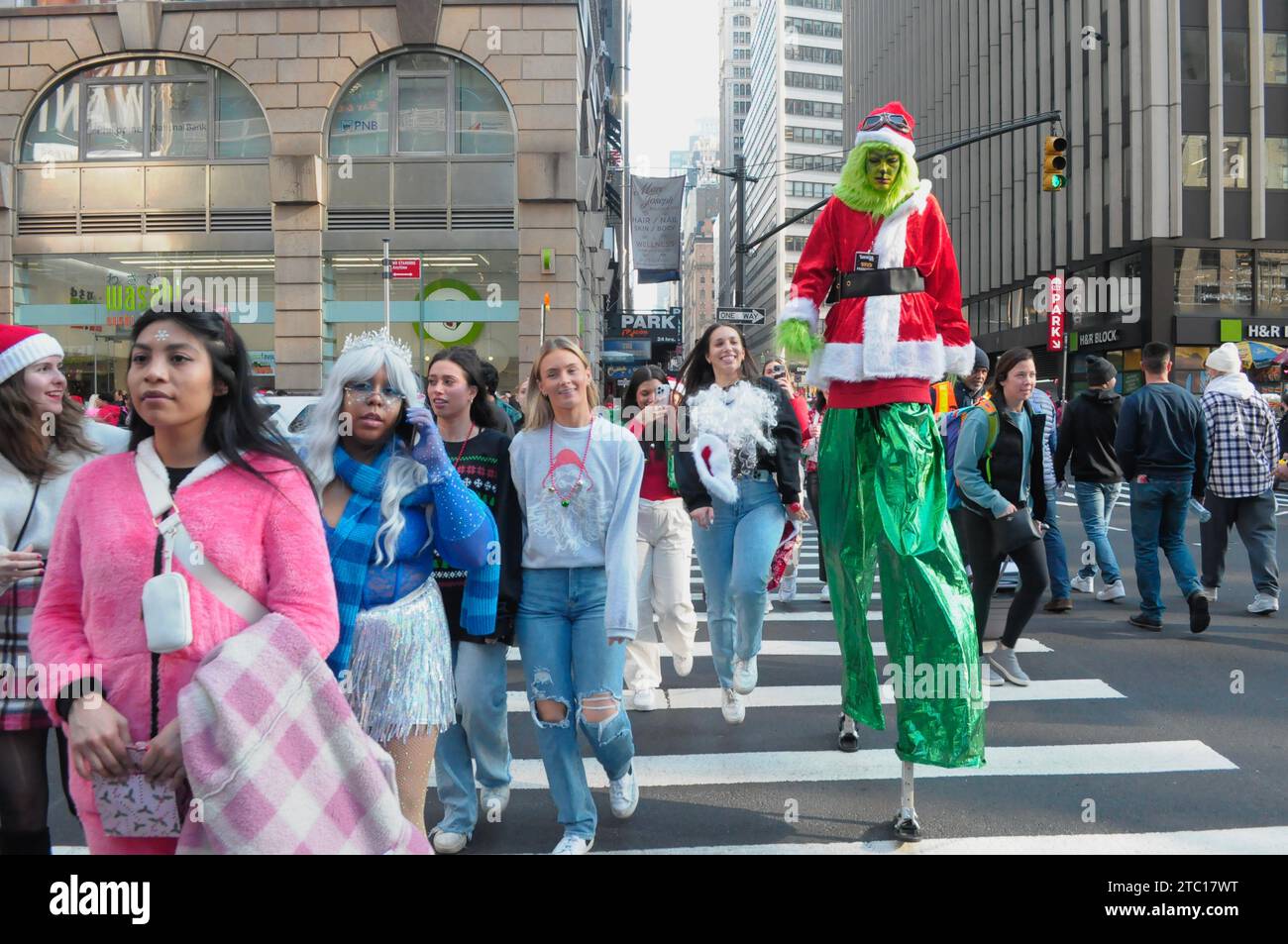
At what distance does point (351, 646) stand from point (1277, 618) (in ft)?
26.3

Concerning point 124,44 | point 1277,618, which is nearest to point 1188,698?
point 1277,618

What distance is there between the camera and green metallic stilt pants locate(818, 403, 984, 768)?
13.2 feet

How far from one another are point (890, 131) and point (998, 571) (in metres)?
3.30

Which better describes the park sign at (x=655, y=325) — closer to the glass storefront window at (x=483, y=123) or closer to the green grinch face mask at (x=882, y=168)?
the glass storefront window at (x=483, y=123)

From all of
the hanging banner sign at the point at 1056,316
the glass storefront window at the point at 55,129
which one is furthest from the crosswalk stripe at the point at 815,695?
the hanging banner sign at the point at 1056,316

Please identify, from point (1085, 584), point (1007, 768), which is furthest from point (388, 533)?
point (1085, 584)

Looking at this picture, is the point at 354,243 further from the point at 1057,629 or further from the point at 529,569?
the point at 529,569

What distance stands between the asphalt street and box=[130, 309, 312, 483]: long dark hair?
2.40 meters

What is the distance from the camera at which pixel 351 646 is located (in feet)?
10.9

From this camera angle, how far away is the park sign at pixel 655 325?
1682 inches

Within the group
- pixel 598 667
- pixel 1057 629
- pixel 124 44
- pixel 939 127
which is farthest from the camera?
pixel 939 127

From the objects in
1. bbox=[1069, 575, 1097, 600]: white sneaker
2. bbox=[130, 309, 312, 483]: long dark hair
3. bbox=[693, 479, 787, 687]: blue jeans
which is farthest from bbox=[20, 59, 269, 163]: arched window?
bbox=[130, 309, 312, 483]: long dark hair

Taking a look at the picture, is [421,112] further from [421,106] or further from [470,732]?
[470,732]

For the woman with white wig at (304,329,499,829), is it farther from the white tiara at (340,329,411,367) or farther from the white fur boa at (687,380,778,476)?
the white fur boa at (687,380,778,476)
